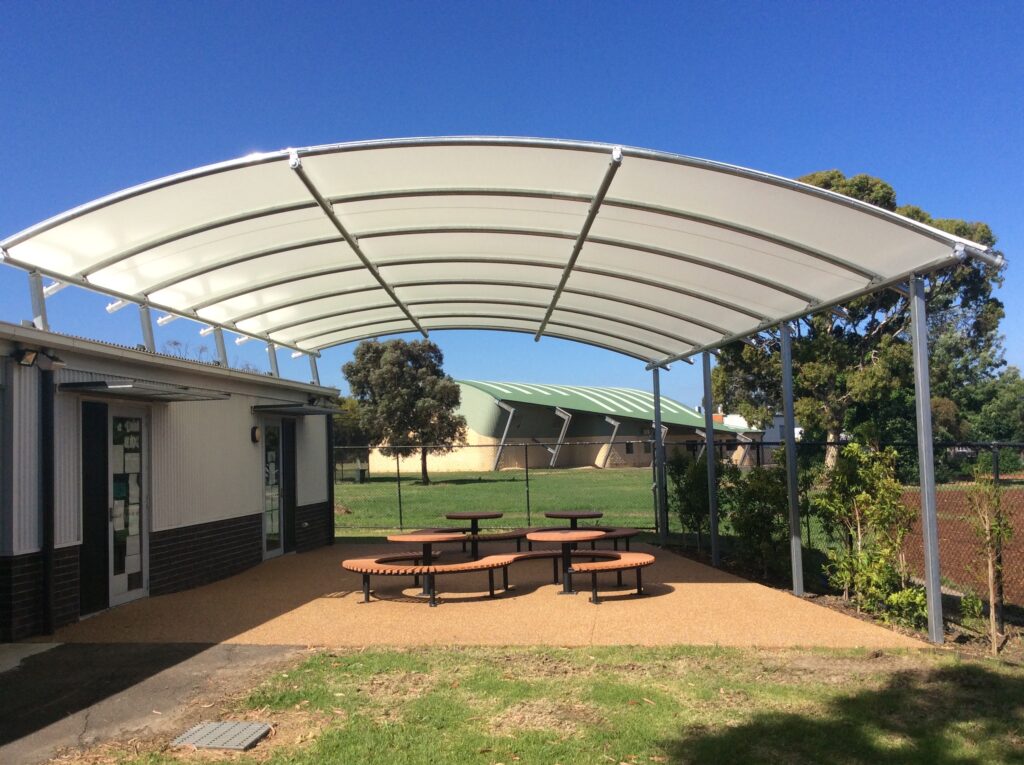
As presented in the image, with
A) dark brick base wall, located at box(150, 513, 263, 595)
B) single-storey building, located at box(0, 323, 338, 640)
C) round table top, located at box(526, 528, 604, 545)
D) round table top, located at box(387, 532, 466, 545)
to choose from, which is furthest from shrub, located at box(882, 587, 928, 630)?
dark brick base wall, located at box(150, 513, 263, 595)

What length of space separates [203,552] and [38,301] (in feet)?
12.8

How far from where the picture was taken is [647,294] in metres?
10.7

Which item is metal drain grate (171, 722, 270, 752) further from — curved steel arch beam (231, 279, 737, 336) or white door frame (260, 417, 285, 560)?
white door frame (260, 417, 285, 560)

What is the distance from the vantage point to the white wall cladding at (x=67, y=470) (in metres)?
7.80

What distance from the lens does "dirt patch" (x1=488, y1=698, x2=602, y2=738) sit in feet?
16.0

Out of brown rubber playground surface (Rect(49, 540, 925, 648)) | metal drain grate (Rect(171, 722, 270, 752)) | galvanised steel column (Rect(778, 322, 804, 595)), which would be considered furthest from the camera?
galvanised steel column (Rect(778, 322, 804, 595))

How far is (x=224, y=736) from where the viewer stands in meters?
4.75

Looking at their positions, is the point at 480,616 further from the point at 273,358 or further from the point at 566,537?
the point at 273,358

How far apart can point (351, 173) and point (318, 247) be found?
2.35m

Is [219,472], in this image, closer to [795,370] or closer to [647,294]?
[647,294]

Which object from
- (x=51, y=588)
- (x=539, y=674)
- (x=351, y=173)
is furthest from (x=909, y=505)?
(x=51, y=588)

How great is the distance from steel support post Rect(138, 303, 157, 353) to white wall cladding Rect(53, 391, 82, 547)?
206 cm

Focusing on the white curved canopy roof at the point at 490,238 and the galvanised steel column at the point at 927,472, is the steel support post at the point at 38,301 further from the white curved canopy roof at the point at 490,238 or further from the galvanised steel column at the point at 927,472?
the galvanised steel column at the point at 927,472

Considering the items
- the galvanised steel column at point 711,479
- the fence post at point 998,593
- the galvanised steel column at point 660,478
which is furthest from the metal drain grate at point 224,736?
the galvanised steel column at point 660,478
